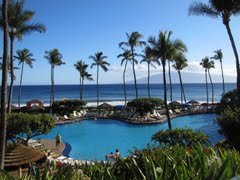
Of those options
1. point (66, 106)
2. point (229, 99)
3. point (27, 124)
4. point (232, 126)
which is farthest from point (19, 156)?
point (229, 99)

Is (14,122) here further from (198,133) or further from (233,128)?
(233,128)

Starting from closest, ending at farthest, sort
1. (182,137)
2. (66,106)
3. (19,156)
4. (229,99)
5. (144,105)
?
(19,156) → (182,137) → (229,99) → (144,105) → (66,106)

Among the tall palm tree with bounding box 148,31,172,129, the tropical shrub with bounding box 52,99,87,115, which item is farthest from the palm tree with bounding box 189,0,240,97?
the tropical shrub with bounding box 52,99,87,115

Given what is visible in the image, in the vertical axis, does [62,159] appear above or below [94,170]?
below

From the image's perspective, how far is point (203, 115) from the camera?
5356cm

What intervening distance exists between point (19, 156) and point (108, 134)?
20643 mm

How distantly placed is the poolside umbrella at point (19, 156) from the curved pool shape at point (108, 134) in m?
7.76

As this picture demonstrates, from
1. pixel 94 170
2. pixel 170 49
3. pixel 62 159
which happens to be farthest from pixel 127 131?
pixel 94 170

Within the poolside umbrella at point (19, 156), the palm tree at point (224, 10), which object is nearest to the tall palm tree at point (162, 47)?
the palm tree at point (224, 10)

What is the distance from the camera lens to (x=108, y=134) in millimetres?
37969

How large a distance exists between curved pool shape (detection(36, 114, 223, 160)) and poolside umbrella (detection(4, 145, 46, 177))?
776 cm

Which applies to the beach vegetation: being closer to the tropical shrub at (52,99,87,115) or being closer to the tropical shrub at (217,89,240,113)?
the tropical shrub at (52,99,87,115)

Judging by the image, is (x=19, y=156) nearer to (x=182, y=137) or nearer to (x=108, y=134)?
(x=182, y=137)

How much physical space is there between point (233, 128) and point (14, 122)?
1544cm
